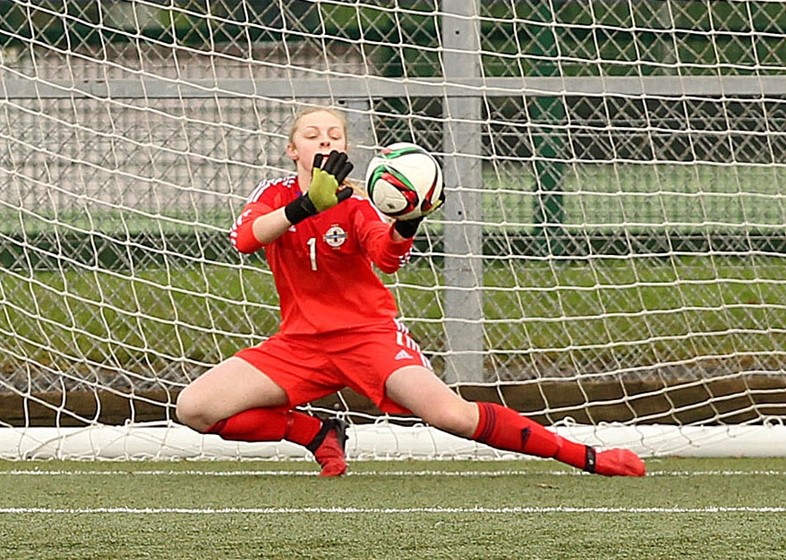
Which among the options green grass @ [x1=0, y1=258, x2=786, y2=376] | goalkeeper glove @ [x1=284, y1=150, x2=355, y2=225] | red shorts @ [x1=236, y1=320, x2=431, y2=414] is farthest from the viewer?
green grass @ [x1=0, y1=258, x2=786, y2=376]

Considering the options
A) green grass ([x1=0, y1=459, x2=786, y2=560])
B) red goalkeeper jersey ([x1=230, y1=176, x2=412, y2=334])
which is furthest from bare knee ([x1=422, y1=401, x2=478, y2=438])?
red goalkeeper jersey ([x1=230, y1=176, x2=412, y2=334])

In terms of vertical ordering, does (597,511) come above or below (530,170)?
below

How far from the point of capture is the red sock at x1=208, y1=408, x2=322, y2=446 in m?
4.73

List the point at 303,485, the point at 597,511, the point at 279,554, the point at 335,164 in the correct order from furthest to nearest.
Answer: the point at 303,485 → the point at 335,164 → the point at 597,511 → the point at 279,554

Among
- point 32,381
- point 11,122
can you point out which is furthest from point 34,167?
point 32,381

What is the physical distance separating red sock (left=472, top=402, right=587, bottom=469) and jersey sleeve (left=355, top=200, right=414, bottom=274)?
503 millimetres

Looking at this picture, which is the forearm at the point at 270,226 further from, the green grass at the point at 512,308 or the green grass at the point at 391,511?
the green grass at the point at 512,308

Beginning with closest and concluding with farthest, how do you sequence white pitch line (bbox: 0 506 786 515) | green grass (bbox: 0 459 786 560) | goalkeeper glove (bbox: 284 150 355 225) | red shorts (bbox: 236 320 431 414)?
green grass (bbox: 0 459 786 560)
white pitch line (bbox: 0 506 786 515)
goalkeeper glove (bbox: 284 150 355 225)
red shorts (bbox: 236 320 431 414)

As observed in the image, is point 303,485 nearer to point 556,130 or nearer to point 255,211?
point 255,211

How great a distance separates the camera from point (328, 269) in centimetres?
477

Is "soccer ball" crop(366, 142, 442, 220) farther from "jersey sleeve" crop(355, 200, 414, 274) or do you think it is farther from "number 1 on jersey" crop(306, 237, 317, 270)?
"number 1 on jersey" crop(306, 237, 317, 270)

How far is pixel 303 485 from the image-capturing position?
467 cm

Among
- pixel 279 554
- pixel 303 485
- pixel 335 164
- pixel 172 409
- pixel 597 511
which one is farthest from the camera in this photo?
pixel 172 409

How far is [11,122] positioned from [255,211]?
1810 millimetres
